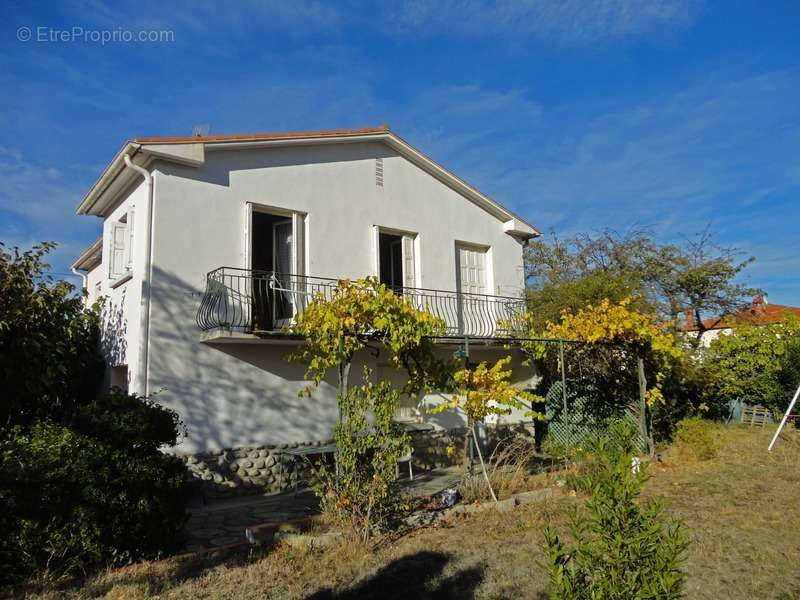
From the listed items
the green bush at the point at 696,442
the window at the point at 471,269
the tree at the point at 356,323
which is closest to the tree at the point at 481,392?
the tree at the point at 356,323

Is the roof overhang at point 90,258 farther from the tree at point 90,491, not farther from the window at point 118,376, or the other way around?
the tree at point 90,491

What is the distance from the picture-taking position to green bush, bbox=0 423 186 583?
16.0ft

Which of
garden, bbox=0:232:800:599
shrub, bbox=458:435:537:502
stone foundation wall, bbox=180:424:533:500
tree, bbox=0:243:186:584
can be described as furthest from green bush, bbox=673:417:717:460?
tree, bbox=0:243:186:584

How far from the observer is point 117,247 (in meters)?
11.3

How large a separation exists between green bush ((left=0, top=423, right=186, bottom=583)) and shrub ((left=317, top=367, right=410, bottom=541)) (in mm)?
1557

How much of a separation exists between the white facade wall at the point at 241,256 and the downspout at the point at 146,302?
76 mm

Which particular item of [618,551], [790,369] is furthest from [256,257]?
[790,369]

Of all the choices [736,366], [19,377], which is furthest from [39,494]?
[736,366]

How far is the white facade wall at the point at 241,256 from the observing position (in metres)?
9.12

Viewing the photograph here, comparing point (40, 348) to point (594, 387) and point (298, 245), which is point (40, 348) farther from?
point (594, 387)

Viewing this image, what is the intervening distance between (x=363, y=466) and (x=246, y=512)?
2.55m

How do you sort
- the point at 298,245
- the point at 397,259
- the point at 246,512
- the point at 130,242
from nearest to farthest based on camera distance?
the point at 246,512
the point at 130,242
the point at 298,245
the point at 397,259

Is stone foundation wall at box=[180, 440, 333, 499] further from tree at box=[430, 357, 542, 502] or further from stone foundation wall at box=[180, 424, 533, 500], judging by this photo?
tree at box=[430, 357, 542, 502]

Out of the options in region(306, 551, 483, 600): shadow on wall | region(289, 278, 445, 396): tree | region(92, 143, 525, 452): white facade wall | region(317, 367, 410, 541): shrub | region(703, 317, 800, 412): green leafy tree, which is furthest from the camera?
region(703, 317, 800, 412): green leafy tree
